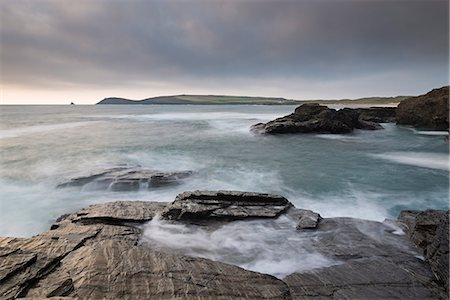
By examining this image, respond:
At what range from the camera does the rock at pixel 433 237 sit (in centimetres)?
462

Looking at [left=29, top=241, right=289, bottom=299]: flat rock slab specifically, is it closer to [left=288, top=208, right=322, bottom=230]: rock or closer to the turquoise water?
[left=288, top=208, right=322, bottom=230]: rock

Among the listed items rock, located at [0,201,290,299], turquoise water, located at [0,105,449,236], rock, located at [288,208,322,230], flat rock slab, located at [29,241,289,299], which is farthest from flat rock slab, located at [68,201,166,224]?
rock, located at [288,208,322,230]

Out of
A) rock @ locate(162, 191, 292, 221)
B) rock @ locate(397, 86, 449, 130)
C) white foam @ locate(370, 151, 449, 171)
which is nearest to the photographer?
rock @ locate(162, 191, 292, 221)

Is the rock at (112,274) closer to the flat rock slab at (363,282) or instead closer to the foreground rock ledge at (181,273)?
the foreground rock ledge at (181,273)

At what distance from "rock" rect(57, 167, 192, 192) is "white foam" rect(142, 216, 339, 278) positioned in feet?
13.4

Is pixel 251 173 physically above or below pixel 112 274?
below

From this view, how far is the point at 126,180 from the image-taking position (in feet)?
36.3

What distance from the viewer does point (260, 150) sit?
20406 mm

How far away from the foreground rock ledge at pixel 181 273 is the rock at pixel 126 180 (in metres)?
4.56

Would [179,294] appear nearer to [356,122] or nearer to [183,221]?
[183,221]

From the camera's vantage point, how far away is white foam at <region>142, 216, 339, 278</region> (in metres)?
5.39

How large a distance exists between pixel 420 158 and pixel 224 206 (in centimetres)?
1592

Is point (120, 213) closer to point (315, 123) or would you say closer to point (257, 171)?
point (257, 171)

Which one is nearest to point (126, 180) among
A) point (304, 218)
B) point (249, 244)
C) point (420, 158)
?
point (249, 244)
